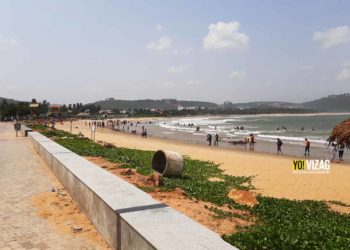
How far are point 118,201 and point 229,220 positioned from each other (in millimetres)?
2484

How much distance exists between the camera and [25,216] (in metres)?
6.98

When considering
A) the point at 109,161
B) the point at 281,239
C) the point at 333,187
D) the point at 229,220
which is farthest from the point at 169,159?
the point at 281,239

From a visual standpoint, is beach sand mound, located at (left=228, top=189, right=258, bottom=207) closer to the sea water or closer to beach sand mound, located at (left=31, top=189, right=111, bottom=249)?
beach sand mound, located at (left=31, top=189, right=111, bottom=249)

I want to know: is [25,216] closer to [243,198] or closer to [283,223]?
[283,223]

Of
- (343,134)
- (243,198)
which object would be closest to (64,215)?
(243,198)

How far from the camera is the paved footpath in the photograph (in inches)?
219

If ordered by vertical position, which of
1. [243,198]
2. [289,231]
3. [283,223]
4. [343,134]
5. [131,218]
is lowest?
[243,198]

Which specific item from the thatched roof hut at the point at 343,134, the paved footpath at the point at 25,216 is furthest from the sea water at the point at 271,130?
the paved footpath at the point at 25,216

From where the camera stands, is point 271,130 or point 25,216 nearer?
point 25,216

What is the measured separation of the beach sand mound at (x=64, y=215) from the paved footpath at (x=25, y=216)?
13 centimetres

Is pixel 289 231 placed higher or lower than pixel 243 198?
higher

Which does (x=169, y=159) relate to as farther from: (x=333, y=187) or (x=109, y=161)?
(x=333, y=187)

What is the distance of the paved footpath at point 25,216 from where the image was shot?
219 inches

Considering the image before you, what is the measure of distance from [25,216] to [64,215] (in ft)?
2.48
